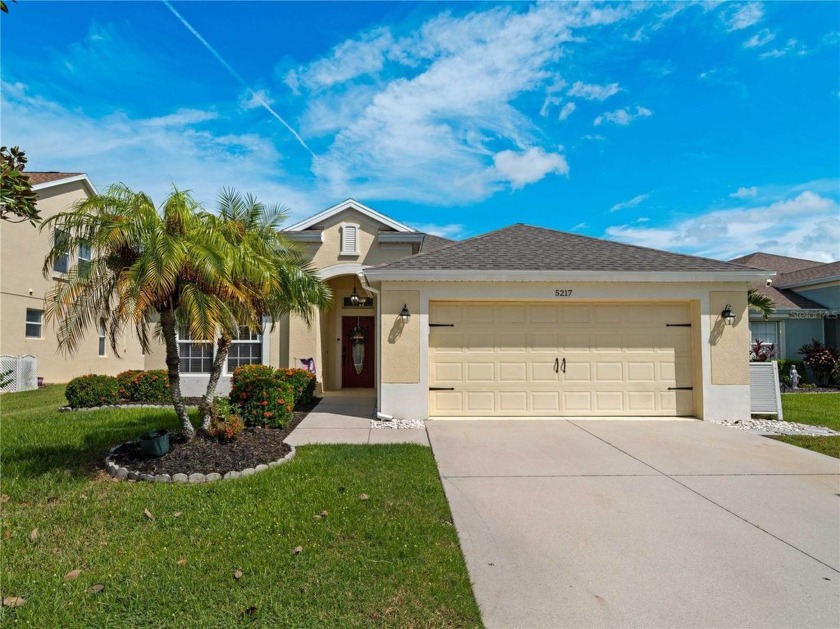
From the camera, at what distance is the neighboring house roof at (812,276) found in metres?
16.3

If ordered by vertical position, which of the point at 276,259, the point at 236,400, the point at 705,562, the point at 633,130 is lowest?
the point at 705,562

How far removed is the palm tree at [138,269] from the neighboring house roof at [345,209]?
317 inches

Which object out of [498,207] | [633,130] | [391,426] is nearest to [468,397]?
[391,426]

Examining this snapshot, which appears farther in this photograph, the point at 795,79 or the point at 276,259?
the point at 795,79

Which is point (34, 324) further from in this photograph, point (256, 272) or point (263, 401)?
point (256, 272)

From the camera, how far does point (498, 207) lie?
827 inches

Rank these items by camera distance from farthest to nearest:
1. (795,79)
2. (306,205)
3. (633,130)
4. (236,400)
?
(306,205), (633,130), (795,79), (236,400)

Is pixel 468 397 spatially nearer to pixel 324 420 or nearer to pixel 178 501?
pixel 324 420

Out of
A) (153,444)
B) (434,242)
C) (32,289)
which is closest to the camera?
(153,444)

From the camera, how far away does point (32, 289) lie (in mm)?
15539

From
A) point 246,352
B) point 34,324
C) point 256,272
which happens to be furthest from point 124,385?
point 34,324

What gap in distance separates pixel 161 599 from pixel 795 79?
13078 millimetres

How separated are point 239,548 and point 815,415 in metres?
12.1

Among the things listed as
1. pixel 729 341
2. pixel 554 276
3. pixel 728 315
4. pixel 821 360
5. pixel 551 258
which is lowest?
pixel 821 360
